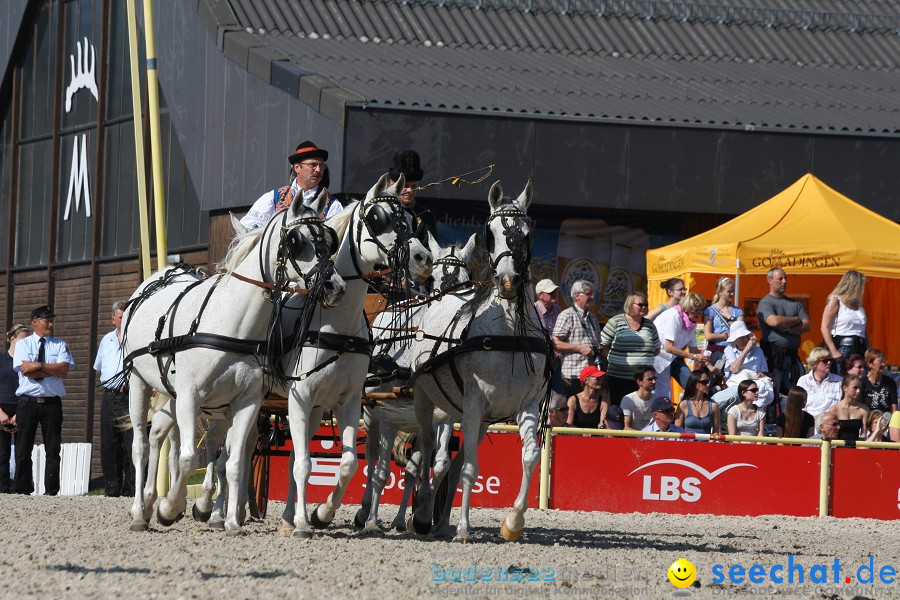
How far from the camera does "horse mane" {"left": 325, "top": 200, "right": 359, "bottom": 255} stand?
417 inches

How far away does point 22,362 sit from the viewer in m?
17.2

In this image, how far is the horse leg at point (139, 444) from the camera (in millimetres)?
10977

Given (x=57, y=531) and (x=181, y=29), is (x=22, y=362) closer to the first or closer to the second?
(x=57, y=531)

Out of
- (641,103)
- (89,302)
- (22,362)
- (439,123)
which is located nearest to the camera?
Result: (22,362)

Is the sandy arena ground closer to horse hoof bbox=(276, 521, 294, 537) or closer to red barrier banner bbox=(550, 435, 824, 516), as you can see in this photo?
horse hoof bbox=(276, 521, 294, 537)

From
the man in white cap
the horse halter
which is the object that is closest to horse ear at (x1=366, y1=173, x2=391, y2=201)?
the horse halter

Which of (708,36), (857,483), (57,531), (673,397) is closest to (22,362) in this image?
(57,531)

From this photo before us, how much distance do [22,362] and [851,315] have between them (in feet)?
31.1

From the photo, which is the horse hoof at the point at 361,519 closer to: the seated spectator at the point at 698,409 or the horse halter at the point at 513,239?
the horse halter at the point at 513,239

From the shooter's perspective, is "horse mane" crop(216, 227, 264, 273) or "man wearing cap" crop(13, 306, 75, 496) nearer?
"horse mane" crop(216, 227, 264, 273)

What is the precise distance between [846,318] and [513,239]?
8.16 meters

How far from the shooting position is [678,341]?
16891mm

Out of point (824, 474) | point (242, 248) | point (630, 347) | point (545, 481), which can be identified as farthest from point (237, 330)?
point (824, 474)

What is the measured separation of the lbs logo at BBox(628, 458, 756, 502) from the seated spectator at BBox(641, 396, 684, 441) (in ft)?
1.49
